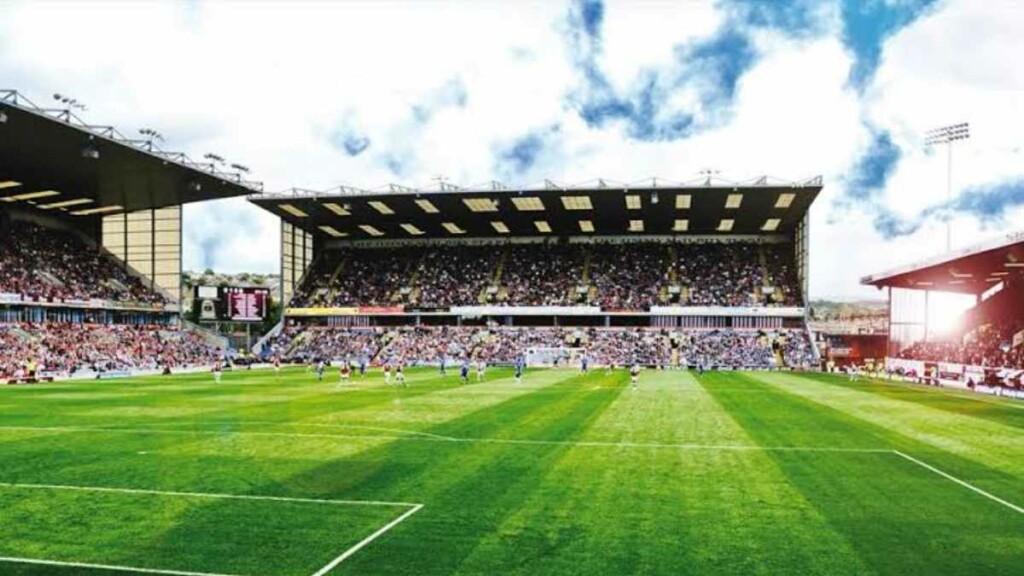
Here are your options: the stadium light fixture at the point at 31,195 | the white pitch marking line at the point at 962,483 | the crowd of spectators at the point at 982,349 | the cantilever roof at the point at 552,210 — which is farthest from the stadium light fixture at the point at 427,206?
the white pitch marking line at the point at 962,483

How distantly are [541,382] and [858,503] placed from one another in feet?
107

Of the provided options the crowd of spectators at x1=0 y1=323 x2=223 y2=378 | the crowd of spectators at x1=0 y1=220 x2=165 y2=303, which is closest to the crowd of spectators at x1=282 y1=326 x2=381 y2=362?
the crowd of spectators at x1=0 y1=323 x2=223 y2=378

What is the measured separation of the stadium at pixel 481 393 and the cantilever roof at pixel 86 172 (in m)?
0.33

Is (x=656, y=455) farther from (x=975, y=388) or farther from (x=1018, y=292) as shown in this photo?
(x=1018, y=292)

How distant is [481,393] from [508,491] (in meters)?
22.9

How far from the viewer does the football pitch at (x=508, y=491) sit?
10.7 meters

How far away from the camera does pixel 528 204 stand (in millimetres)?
74625

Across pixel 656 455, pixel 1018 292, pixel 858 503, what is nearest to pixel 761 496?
pixel 858 503

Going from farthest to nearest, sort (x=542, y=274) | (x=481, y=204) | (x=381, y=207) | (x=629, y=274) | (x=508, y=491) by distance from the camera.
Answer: (x=542, y=274)
(x=629, y=274)
(x=381, y=207)
(x=481, y=204)
(x=508, y=491)

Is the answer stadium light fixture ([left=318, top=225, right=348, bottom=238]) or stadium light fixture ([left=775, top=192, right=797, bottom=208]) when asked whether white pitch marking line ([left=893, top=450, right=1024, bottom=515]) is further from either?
stadium light fixture ([left=318, top=225, right=348, bottom=238])

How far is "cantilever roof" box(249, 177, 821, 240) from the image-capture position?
69.8 meters

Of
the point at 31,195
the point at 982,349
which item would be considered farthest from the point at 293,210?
the point at 982,349

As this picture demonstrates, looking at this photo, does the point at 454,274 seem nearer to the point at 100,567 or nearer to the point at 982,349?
the point at 982,349

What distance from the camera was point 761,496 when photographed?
14.4 m
